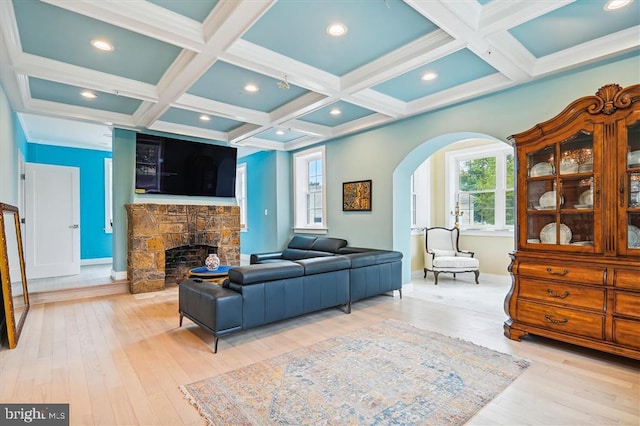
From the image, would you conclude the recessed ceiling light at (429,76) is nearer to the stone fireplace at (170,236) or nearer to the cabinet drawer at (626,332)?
the cabinet drawer at (626,332)

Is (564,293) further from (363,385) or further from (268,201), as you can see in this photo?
(268,201)

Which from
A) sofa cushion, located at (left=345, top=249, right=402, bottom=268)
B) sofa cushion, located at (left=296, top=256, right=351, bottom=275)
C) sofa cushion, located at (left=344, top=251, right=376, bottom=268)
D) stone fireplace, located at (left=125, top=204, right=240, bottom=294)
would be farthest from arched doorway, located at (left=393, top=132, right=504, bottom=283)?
stone fireplace, located at (left=125, top=204, right=240, bottom=294)

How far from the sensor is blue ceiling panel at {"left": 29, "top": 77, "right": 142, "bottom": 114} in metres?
3.87

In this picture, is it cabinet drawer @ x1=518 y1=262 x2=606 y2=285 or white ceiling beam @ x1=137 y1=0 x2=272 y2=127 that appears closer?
white ceiling beam @ x1=137 y1=0 x2=272 y2=127

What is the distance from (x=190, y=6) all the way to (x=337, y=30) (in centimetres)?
117

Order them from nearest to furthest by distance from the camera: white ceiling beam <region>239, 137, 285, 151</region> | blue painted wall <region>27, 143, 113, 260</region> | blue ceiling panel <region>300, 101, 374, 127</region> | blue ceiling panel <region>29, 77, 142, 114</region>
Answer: blue ceiling panel <region>29, 77, 142, 114</region>
blue ceiling panel <region>300, 101, 374, 127</region>
white ceiling beam <region>239, 137, 285, 151</region>
blue painted wall <region>27, 143, 113, 260</region>

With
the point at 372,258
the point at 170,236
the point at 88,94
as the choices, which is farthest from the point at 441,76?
the point at 170,236

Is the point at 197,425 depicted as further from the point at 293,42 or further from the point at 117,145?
the point at 117,145

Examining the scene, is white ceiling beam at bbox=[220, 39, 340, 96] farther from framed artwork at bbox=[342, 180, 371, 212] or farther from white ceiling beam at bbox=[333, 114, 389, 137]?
framed artwork at bbox=[342, 180, 371, 212]

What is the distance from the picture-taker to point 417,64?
123 inches

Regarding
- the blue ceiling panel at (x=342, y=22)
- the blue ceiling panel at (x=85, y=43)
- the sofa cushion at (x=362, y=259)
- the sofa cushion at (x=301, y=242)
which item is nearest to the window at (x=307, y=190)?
the sofa cushion at (x=301, y=242)

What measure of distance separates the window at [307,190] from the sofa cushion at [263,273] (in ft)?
10.7

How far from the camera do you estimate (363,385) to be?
7.50 feet

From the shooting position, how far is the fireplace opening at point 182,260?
5.85m
